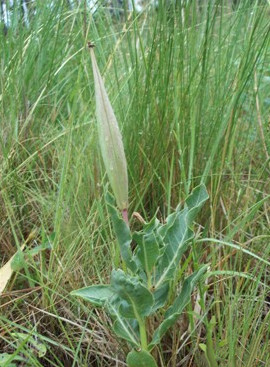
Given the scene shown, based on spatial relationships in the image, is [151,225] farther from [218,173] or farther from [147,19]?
[147,19]

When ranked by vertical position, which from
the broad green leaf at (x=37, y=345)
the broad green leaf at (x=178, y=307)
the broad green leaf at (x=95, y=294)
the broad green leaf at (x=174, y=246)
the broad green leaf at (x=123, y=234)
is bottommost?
the broad green leaf at (x=37, y=345)

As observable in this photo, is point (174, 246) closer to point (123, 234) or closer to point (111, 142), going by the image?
point (123, 234)

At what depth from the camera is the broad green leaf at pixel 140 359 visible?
884mm

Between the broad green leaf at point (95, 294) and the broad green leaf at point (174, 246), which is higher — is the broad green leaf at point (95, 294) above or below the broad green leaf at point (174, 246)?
below

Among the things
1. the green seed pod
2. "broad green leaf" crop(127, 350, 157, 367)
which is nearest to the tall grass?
"broad green leaf" crop(127, 350, 157, 367)

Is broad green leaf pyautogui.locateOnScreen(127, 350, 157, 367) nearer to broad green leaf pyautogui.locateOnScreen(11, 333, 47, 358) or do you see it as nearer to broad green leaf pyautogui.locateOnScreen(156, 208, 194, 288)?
broad green leaf pyautogui.locateOnScreen(156, 208, 194, 288)

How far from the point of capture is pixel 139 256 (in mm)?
903

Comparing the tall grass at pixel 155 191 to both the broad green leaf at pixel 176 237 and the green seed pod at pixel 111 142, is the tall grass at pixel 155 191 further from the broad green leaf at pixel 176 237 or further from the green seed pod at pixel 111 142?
the green seed pod at pixel 111 142

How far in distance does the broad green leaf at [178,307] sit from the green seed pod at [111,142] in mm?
161

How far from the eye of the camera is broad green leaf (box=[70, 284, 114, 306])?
0.96 metres

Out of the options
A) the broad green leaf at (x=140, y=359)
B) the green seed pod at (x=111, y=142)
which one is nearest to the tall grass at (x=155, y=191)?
the broad green leaf at (x=140, y=359)

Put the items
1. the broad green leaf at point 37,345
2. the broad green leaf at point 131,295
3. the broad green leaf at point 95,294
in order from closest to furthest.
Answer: the broad green leaf at point 131,295
the broad green leaf at point 95,294
the broad green leaf at point 37,345

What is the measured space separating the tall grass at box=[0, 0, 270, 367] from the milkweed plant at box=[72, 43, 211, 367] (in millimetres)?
102

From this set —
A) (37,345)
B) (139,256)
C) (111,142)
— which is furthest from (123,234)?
(37,345)
